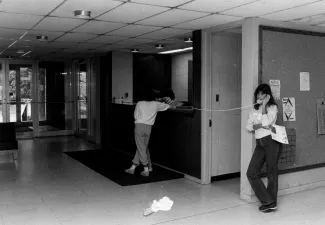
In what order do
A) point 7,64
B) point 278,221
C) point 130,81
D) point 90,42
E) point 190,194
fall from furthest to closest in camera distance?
point 7,64
point 130,81
point 90,42
point 190,194
point 278,221

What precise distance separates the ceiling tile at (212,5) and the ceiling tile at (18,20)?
6.64ft

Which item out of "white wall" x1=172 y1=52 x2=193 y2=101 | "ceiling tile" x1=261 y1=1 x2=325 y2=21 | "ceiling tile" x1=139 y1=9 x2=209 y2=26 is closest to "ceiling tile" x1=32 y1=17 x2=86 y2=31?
"ceiling tile" x1=139 y1=9 x2=209 y2=26

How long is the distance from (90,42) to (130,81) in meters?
2.41

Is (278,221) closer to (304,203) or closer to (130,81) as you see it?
(304,203)

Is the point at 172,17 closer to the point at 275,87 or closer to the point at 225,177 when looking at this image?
the point at 275,87

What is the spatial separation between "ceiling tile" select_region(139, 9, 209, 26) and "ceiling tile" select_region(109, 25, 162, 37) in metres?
0.37

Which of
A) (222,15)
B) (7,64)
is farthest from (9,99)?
(222,15)

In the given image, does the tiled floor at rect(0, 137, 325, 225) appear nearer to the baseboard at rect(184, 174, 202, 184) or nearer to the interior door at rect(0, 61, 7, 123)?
the baseboard at rect(184, 174, 202, 184)

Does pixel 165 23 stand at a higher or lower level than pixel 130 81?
higher

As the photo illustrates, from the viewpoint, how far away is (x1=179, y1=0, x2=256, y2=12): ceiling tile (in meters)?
3.88

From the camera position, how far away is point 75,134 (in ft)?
39.5

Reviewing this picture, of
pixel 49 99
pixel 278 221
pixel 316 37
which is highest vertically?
pixel 316 37

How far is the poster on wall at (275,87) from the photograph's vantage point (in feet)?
16.2

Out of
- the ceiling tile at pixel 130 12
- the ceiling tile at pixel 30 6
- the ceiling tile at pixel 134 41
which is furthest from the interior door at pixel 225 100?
the ceiling tile at pixel 30 6
